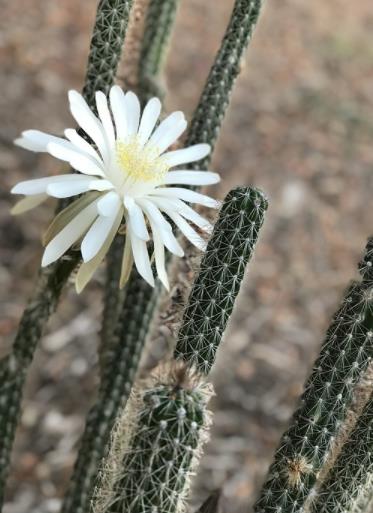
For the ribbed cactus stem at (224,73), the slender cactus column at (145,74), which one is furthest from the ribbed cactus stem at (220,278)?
the slender cactus column at (145,74)

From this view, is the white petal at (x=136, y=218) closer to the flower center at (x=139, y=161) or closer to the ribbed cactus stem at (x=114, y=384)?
the flower center at (x=139, y=161)

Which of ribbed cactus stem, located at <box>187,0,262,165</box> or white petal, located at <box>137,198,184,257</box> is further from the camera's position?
ribbed cactus stem, located at <box>187,0,262,165</box>

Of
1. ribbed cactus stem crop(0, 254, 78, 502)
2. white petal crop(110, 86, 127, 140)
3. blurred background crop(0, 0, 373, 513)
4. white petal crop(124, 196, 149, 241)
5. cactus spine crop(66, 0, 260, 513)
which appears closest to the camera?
white petal crop(124, 196, 149, 241)

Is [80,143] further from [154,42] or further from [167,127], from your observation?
[154,42]

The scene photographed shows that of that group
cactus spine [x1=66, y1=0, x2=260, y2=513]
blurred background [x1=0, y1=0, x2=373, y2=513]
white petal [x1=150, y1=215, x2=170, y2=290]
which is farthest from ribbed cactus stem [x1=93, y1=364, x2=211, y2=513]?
blurred background [x1=0, y1=0, x2=373, y2=513]

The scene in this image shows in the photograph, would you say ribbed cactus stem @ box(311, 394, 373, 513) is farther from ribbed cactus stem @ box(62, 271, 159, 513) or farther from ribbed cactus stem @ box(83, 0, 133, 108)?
ribbed cactus stem @ box(83, 0, 133, 108)

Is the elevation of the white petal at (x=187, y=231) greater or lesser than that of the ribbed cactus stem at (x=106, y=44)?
lesser

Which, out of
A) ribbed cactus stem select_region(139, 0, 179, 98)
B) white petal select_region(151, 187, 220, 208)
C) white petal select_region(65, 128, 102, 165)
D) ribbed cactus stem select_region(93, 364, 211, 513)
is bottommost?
ribbed cactus stem select_region(93, 364, 211, 513)
